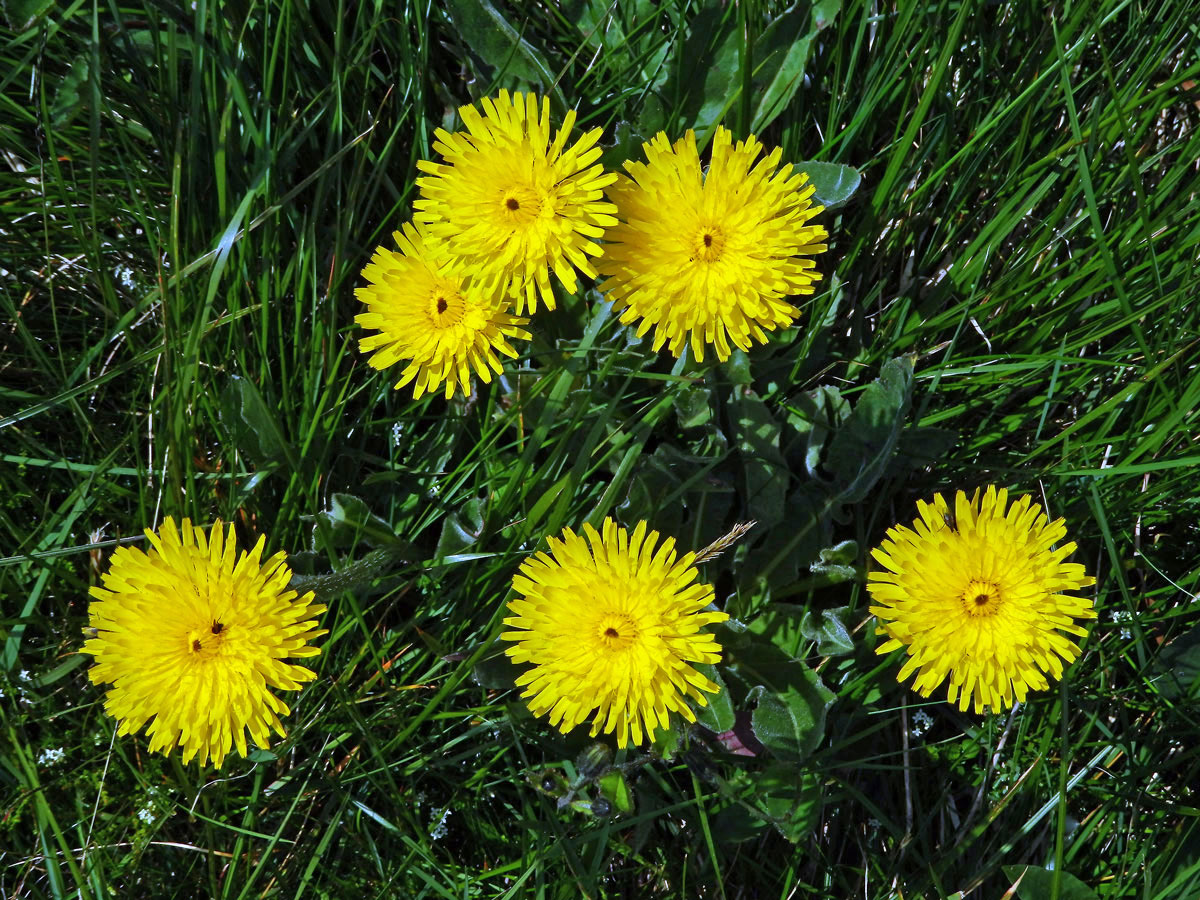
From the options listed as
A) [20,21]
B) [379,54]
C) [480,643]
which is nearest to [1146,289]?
[480,643]

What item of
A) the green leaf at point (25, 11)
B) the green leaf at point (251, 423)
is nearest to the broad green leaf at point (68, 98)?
the green leaf at point (25, 11)

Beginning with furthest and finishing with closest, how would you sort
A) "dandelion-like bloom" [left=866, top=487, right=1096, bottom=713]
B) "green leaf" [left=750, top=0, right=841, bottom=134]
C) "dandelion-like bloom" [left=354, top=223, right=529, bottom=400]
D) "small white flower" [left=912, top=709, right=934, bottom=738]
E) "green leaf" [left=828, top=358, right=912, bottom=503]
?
"small white flower" [left=912, top=709, right=934, bottom=738]
"green leaf" [left=750, top=0, right=841, bottom=134]
"green leaf" [left=828, top=358, right=912, bottom=503]
"dandelion-like bloom" [left=354, top=223, right=529, bottom=400]
"dandelion-like bloom" [left=866, top=487, right=1096, bottom=713]

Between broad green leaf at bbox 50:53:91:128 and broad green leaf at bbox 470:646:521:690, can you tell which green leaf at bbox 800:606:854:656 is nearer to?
broad green leaf at bbox 470:646:521:690

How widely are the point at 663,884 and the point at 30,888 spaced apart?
1590 mm

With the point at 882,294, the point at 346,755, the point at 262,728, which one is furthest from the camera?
the point at 882,294

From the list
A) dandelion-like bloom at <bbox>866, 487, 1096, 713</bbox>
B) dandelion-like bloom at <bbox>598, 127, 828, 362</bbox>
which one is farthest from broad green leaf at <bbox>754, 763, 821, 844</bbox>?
dandelion-like bloom at <bbox>598, 127, 828, 362</bbox>

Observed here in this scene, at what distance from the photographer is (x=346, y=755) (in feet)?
8.48

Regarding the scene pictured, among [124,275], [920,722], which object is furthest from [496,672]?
[124,275]

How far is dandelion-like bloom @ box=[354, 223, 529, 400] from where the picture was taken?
2.24 meters

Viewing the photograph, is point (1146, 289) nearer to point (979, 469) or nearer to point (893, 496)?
point (979, 469)

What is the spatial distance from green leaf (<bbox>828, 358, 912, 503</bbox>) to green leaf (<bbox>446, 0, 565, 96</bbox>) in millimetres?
1089

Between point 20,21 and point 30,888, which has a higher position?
point 20,21

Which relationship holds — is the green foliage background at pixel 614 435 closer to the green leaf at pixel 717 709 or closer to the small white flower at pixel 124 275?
the small white flower at pixel 124 275

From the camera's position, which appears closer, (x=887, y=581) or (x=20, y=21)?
(x=887, y=581)
